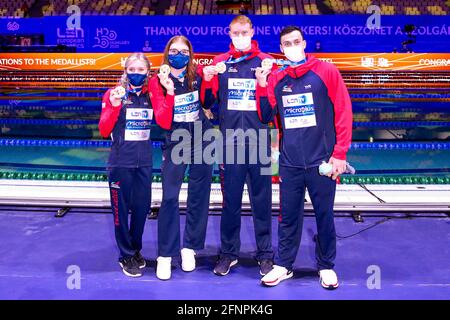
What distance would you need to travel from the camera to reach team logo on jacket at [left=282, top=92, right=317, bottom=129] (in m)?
2.69

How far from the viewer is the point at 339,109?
2.65 m

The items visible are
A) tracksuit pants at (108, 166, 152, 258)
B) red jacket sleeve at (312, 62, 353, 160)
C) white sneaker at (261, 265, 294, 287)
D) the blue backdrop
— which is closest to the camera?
red jacket sleeve at (312, 62, 353, 160)

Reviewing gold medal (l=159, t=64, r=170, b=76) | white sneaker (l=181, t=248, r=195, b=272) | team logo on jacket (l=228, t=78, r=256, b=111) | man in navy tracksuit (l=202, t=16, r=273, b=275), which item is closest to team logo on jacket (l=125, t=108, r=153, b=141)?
gold medal (l=159, t=64, r=170, b=76)

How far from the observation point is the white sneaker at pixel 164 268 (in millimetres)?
2875

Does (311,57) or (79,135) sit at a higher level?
(311,57)

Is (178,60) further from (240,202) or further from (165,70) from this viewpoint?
(240,202)

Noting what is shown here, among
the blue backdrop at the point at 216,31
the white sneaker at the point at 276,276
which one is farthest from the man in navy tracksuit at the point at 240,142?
the blue backdrop at the point at 216,31

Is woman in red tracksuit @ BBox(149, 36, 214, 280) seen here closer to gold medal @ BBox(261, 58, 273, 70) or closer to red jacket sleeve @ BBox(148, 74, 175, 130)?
red jacket sleeve @ BBox(148, 74, 175, 130)

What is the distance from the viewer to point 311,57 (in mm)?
2754

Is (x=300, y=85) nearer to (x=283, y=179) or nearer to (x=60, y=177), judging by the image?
(x=283, y=179)

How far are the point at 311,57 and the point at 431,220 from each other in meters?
1.84
